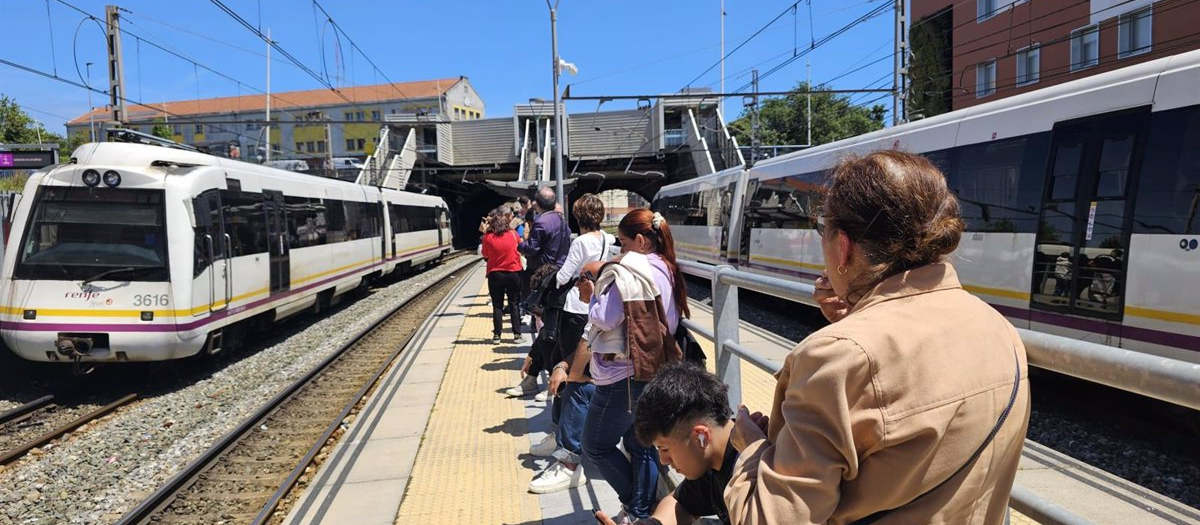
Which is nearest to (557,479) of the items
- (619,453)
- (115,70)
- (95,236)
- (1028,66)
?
(619,453)

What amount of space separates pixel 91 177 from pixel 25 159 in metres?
14.0

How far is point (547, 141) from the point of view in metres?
Answer: 39.7

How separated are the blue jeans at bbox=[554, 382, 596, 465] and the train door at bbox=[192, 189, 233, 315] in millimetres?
6744

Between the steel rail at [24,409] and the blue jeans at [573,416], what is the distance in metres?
6.81

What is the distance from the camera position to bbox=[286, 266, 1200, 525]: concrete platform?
177 inches

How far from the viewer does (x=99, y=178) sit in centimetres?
900

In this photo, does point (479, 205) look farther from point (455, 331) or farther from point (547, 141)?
point (455, 331)

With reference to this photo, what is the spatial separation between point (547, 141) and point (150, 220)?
3135 cm

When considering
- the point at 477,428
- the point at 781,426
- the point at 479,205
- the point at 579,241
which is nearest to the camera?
the point at 781,426

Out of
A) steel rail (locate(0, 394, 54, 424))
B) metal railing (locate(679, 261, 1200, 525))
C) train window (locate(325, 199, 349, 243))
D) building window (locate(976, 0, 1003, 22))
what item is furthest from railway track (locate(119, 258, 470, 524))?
building window (locate(976, 0, 1003, 22))

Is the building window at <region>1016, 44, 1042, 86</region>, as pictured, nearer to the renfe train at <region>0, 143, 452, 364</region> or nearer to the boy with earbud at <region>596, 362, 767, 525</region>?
the renfe train at <region>0, 143, 452, 364</region>

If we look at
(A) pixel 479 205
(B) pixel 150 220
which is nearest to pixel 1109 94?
(B) pixel 150 220

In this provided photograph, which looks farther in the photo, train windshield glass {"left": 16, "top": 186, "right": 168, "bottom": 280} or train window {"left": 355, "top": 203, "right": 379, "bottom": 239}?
train window {"left": 355, "top": 203, "right": 379, "bottom": 239}

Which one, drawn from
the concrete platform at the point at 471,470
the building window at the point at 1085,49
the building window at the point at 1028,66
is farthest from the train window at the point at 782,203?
the building window at the point at 1028,66
